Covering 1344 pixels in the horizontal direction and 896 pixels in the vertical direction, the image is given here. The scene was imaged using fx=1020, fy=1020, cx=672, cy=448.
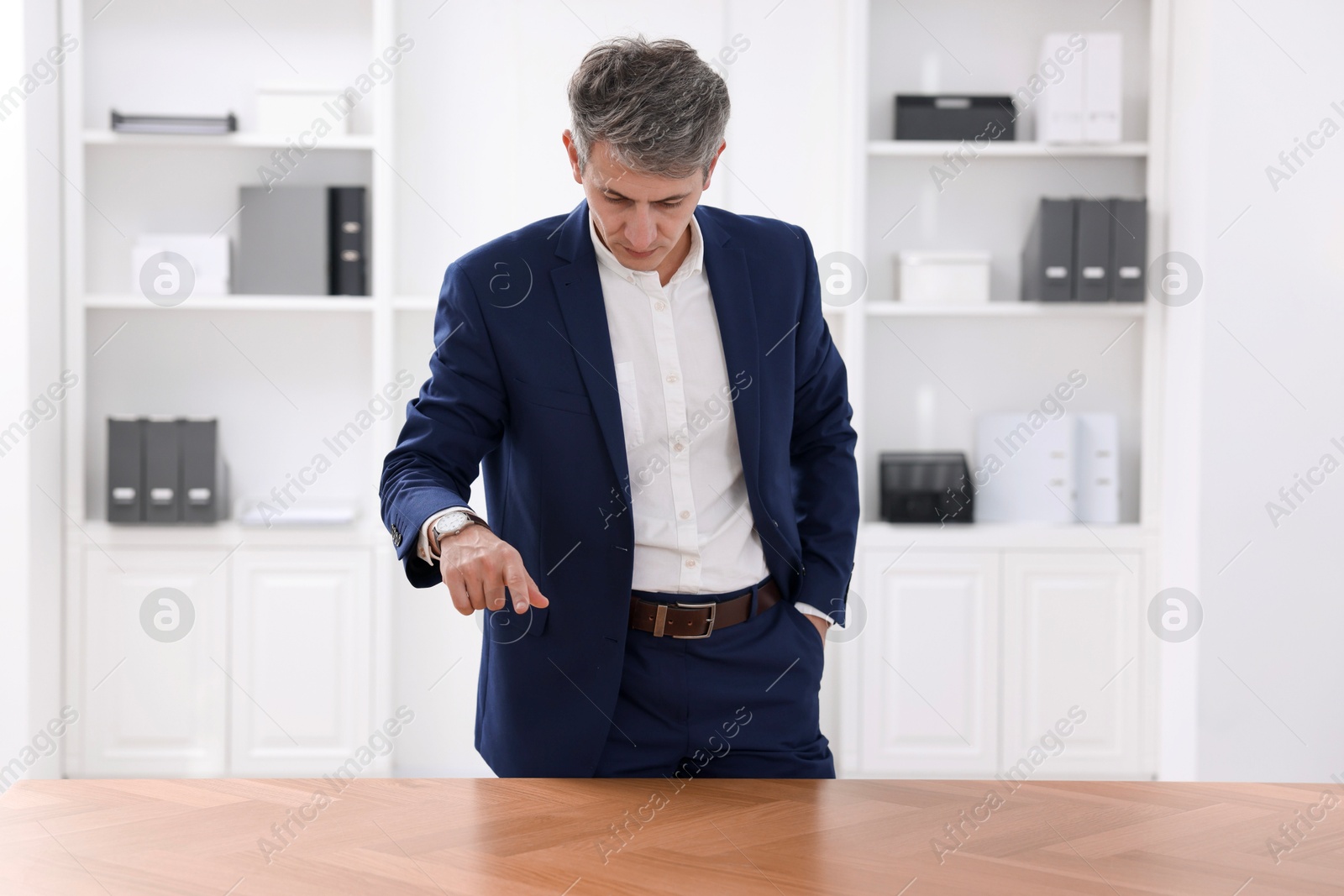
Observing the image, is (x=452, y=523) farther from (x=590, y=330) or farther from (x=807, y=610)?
(x=807, y=610)

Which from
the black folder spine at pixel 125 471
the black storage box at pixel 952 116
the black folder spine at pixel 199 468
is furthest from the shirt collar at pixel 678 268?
the black folder spine at pixel 125 471

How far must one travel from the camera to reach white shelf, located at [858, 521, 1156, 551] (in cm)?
305

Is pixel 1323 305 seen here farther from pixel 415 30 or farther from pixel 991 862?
pixel 415 30

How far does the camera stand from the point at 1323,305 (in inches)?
110

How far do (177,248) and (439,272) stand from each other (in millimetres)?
765

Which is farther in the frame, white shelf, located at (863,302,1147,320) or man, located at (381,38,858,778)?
white shelf, located at (863,302,1147,320)

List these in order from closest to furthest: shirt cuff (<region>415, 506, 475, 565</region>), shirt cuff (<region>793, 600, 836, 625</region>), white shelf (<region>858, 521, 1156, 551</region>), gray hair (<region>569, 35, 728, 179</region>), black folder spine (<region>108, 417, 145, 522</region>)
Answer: shirt cuff (<region>415, 506, 475, 565</region>), gray hair (<region>569, 35, 728, 179</region>), shirt cuff (<region>793, 600, 836, 625</region>), black folder spine (<region>108, 417, 145, 522</region>), white shelf (<region>858, 521, 1156, 551</region>)

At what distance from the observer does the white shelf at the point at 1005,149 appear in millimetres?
3078

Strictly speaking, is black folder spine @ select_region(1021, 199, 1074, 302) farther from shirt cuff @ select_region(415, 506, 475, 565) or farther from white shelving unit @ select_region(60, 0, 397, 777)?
shirt cuff @ select_region(415, 506, 475, 565)

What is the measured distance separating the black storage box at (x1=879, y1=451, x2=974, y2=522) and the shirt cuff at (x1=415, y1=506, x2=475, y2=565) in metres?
2.11

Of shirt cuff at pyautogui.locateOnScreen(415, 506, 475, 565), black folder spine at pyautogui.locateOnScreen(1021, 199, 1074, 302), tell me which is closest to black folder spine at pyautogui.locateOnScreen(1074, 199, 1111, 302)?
black folder spine at pyautogui.locateOnScreen(1021, 199, 1074, 302)

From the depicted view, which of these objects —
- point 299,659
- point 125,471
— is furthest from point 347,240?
point 299,659

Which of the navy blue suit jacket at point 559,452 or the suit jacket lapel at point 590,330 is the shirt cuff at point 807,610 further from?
the suit jacket lapel at point 590,330

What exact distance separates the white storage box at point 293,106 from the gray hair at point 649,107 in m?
1.99
